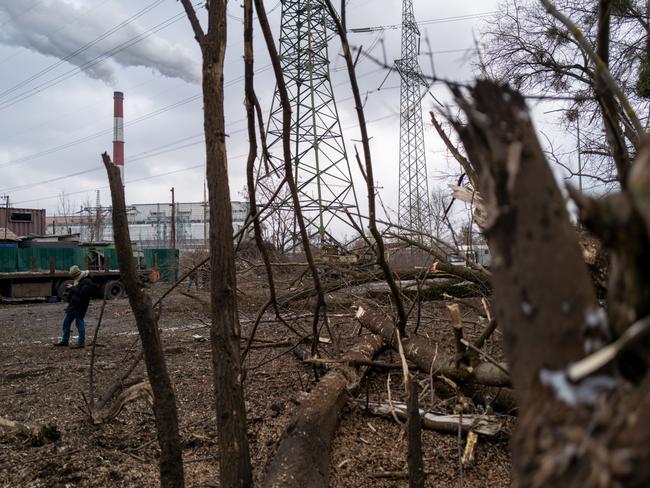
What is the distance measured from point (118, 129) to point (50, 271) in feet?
42.2

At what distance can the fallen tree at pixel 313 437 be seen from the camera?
2.64 meters

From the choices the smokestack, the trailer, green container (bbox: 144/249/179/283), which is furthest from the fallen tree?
the smokestack

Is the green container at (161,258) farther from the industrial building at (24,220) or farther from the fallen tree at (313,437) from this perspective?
the fallen tree at (313,437)

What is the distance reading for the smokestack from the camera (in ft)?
→ 84.1

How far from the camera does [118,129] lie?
26.3 m

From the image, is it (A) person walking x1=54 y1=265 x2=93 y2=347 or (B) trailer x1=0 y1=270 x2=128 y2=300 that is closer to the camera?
(A) person walking x1=54 y1=265 x2=93 y2=347

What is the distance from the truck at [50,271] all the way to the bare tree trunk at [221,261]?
1290 centimetres

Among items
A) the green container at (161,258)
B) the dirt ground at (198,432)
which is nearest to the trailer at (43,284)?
the green container at (161,258)

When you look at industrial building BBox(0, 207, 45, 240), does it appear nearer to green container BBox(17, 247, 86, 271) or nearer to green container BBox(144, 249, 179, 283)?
green container BBox(144, 249, 179, 283)

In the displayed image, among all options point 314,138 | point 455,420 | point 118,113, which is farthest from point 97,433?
point 118,113

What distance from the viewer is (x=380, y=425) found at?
12.3 feet

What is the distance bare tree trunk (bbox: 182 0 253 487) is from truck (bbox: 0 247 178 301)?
508 inches

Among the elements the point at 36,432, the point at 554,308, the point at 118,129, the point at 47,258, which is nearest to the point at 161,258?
the point at 47,258

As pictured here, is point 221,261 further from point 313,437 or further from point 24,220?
point 24,220
